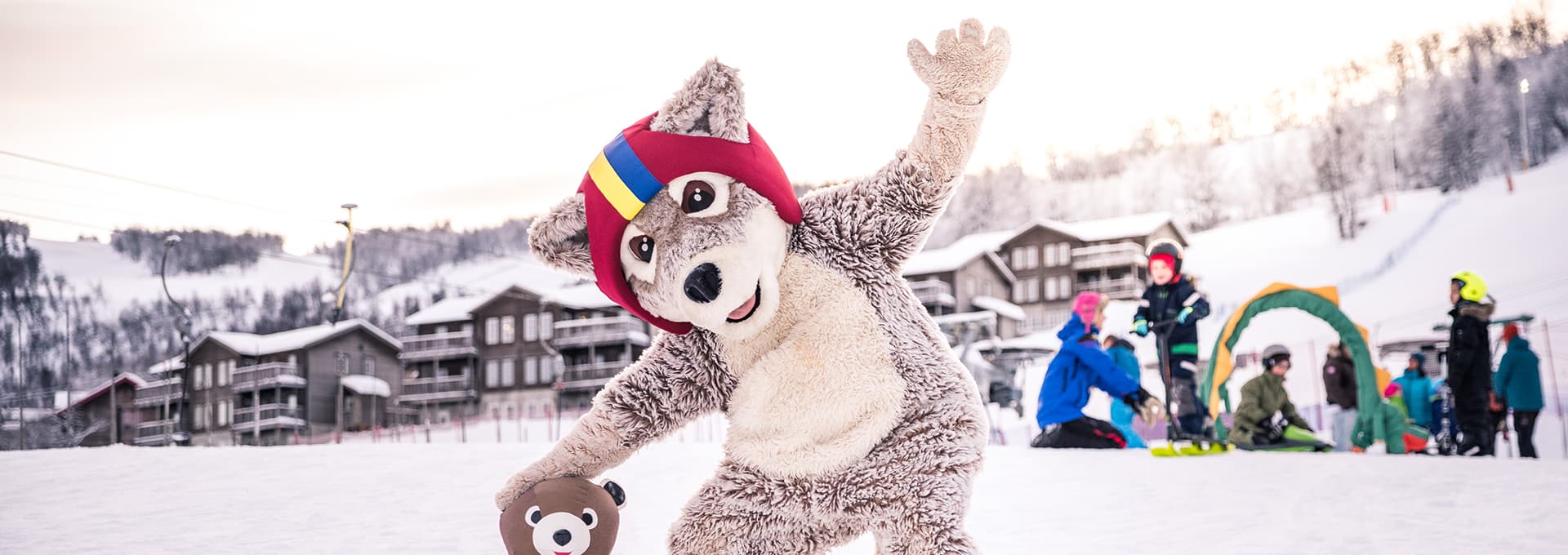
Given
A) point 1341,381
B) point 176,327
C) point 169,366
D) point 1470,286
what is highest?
point 176,327

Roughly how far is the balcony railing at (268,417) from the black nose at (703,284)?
11.9 m

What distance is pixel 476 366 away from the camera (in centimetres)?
1432

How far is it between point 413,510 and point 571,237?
6.55 feet

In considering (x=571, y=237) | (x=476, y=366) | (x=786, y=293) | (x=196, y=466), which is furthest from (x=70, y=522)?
(x=476, y=366)

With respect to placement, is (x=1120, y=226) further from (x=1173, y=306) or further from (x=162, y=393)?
(x=162, y=393)

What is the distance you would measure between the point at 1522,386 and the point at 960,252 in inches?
380

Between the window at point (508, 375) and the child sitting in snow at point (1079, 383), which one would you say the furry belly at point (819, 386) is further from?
the window at point (508, 375)

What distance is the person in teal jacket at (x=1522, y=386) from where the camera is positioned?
551cm

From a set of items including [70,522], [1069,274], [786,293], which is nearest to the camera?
[786,293]

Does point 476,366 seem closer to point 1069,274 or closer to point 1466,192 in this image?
point 1069,274

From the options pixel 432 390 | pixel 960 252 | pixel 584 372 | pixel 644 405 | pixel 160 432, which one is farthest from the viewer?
pixel 960 252

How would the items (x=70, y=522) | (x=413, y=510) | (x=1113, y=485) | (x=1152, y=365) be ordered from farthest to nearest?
(x=1152, y=365)
(x=1113, y=485)
(x=413, y=510)
(x=70, y=522)

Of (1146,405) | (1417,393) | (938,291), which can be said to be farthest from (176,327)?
(1417,393)

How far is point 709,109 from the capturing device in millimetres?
1729
